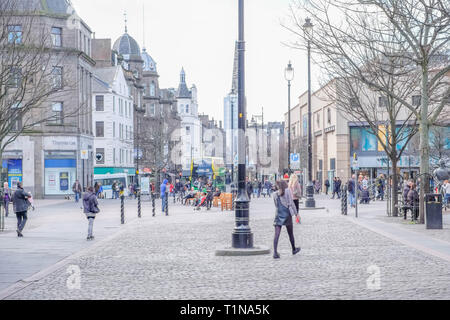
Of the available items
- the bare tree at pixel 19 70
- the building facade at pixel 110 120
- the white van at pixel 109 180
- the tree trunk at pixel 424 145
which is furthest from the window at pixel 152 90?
the tree trunk at pixel 424 145

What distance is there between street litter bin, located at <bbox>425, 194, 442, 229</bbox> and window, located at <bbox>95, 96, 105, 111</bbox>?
186 feet

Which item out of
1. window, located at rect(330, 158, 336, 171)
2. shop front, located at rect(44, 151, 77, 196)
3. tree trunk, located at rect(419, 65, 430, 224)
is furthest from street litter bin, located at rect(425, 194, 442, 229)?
window, located at rect(330, 158, 336, 171)

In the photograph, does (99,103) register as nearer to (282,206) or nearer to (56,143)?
(56,143)

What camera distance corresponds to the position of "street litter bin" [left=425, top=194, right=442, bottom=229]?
68.8 ft

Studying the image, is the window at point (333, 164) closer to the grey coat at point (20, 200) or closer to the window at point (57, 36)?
the window at point (57, 36)

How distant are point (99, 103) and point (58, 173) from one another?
18834mm

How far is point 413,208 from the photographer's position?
24.0 meters

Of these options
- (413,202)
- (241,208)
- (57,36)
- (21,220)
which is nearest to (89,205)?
(21,220)

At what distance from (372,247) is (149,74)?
301ft

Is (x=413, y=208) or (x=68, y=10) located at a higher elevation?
(x=68, y=10)

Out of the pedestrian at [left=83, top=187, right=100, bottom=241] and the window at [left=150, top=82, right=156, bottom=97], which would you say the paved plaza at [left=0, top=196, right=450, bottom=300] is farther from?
the window at [left=150, top=82, right=156, bottom=97]

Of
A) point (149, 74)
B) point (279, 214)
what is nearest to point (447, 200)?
point (279, 214)
